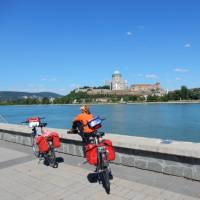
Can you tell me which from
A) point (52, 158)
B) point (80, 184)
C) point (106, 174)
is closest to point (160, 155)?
point (106, 174)

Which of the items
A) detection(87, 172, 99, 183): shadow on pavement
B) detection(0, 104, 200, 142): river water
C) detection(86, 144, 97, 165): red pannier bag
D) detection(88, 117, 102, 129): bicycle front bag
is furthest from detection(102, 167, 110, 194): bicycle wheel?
detection(0, 104, 200, 142): river water

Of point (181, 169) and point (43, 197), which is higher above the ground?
point (181, 169)

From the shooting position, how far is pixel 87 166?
665 centimetres

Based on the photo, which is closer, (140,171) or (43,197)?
(43,197)

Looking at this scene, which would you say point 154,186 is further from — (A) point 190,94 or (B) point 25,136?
(A) point 190,94

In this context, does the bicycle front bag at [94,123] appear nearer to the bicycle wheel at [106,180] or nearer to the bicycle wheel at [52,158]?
the bicycle wheel at [106,180]

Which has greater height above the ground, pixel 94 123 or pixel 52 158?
pixel 94 123

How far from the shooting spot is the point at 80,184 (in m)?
5.50

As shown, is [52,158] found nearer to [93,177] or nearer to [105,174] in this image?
[93,177]

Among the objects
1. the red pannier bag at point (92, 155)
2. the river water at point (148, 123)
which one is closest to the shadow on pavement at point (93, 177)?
the red pannier bag at point (92, 155)

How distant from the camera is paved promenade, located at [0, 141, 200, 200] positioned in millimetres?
4820

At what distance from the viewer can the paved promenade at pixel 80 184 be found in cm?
482

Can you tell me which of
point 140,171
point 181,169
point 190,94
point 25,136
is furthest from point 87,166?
point 190,94

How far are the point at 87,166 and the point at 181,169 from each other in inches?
84.6
